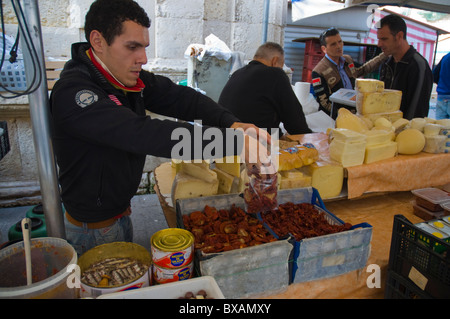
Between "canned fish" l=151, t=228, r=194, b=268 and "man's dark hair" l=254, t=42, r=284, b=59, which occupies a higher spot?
"man's dark hair" l=254, t=42, r=284, b=59

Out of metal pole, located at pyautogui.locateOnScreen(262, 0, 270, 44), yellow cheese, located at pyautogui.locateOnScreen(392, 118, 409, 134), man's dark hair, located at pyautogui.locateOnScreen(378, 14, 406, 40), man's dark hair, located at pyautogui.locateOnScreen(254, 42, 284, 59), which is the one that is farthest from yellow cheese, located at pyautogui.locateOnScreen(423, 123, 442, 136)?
metal pole, located at pyautogui.locateOnScreen(262, 0, 270, 44)

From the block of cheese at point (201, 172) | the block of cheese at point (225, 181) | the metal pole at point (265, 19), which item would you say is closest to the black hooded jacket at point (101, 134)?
the block of cheese at point (201, 172)

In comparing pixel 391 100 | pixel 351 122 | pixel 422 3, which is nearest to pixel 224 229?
pixel 351 122

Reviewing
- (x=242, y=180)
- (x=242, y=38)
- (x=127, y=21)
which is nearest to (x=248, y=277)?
(x=242, y=180)

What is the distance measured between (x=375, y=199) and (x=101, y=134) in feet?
7.12

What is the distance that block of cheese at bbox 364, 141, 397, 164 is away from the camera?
2.51 meters

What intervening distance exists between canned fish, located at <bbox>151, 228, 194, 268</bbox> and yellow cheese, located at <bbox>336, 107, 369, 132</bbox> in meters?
1.98

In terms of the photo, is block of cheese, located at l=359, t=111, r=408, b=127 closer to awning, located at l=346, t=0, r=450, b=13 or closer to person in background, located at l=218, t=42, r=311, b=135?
person in background, located at l=218, t=42, r=311, b=135

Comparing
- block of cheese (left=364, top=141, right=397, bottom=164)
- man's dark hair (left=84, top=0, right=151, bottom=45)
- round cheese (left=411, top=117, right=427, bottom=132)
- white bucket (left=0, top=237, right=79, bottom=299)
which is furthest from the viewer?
round cheese (left=411, top=117, right=427, bottom=132)

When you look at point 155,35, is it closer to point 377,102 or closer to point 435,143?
point 377,102

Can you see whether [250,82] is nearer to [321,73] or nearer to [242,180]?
[242,180]

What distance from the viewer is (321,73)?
15.6 ft

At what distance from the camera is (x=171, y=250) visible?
124 cm

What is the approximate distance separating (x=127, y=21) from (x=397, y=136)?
2356 millimetres
